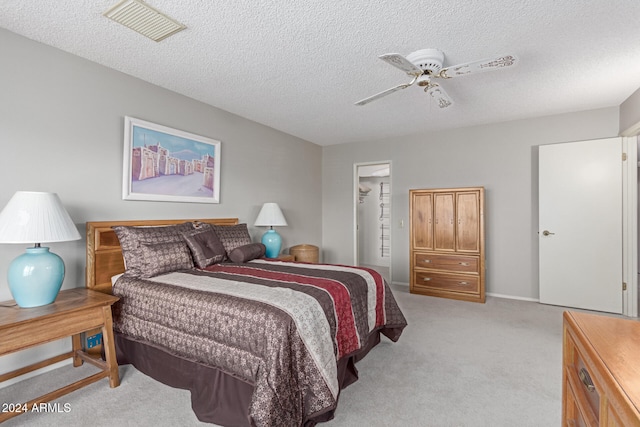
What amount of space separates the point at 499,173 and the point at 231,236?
148 inches

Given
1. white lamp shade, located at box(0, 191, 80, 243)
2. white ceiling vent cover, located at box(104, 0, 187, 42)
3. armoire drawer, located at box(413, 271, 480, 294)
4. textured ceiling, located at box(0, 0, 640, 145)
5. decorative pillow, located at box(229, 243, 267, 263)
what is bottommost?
armoire drawer, located at box(413, 271, 480, 294)

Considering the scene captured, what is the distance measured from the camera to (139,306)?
7.54 ft

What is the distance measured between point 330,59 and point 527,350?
3.00 meters

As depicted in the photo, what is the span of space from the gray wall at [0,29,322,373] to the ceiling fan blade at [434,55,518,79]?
2664mm

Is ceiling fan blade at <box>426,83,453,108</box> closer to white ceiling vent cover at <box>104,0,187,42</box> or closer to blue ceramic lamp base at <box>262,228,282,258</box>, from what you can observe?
white ceiling vent cover at <box>104,0,187,42</box>

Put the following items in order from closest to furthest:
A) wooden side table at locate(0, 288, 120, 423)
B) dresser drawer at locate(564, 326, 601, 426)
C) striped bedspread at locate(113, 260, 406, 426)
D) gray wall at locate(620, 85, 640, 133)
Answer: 1. dresser drawer at locate(564, 326, 601, 426)
2. striped bedspread at locate(113, 260, 406, 426)
3. wooden side table at locate(0, 288, 120, 423)
4. gray wall at locate(620, 85, 640, 133)

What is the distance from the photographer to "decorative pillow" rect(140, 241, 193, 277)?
2529 millimetres

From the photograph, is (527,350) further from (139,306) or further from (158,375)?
(139,306)

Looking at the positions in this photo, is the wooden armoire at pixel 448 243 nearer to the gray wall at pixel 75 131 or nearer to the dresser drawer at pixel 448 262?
the dresser drawer at pixel 448 262

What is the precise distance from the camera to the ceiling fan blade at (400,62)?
201 centimetres

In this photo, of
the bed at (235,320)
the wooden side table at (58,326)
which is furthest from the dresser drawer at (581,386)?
the wooden side table at (58,326)

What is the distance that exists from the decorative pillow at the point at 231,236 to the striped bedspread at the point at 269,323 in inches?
24.5

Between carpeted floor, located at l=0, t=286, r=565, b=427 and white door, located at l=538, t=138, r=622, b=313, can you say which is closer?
carpeted floor, located at l=0, t=286, r=565, b=427

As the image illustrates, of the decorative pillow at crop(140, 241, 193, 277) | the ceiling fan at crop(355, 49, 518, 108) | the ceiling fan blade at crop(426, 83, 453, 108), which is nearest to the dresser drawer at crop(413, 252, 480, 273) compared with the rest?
the ceiling fan blade at crop(426, 83, 453, 108)
